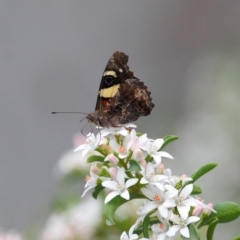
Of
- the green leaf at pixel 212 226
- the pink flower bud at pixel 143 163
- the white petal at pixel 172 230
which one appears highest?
the pink flower bud at pixel 143 163

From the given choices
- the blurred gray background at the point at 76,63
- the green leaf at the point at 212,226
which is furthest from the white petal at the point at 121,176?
the blurred gray background at the point at 76,63

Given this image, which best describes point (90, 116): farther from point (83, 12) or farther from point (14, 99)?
point (83, 12)

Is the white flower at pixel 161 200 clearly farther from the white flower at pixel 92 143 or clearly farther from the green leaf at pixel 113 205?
the white flower at pixel 92 143

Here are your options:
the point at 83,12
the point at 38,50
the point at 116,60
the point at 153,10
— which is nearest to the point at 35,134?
the point at 38,50

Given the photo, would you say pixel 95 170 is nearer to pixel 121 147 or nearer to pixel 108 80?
pixel 121 147

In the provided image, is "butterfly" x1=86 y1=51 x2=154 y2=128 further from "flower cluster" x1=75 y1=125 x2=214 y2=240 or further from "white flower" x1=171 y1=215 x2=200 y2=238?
"white flower" x1=171 y1=215 x2=200 y2=238

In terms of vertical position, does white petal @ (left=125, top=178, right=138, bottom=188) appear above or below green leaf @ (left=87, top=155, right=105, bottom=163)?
below

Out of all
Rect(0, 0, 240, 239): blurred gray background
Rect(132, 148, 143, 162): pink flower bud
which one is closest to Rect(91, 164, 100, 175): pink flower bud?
Rect(132, 148, 143, 162): pink flower bud
